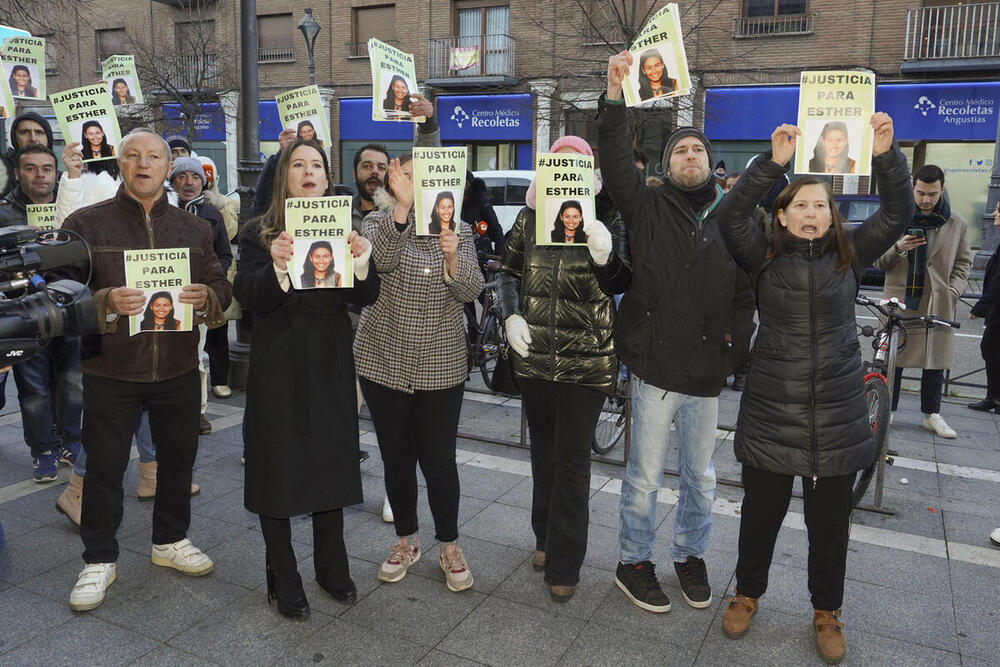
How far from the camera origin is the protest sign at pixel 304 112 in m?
5.39

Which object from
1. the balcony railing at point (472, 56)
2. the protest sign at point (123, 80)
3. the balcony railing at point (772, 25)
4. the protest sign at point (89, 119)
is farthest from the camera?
the balcony railing at point (472, 56)

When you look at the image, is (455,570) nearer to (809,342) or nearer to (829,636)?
(829,636)

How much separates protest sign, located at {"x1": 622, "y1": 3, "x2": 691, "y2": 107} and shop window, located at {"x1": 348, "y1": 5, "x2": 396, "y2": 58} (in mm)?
23295

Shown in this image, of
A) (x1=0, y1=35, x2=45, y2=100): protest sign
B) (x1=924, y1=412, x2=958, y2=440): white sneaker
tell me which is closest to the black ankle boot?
(x1=0, y1=35, x2=45, y2=100): protest sign

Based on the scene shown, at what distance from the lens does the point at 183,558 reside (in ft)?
12.4

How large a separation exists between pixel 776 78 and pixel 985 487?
17140mm

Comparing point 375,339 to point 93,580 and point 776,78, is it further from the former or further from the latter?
point 776,78

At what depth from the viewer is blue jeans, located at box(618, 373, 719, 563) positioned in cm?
344

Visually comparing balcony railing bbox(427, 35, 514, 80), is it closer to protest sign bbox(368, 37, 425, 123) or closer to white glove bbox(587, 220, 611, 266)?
protest sign bbox(368, 37, 425, 123)

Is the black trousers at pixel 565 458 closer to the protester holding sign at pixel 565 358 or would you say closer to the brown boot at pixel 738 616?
the protester holding sign at pixel 565 358

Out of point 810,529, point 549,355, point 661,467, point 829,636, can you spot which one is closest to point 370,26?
point 549,355

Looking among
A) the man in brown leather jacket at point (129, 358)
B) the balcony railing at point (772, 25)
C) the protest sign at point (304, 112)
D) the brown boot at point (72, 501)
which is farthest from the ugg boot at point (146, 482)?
the balcony railing at point (772, 25)

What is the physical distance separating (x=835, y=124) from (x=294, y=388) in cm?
228

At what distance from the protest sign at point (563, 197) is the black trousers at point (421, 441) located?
0.86 m
